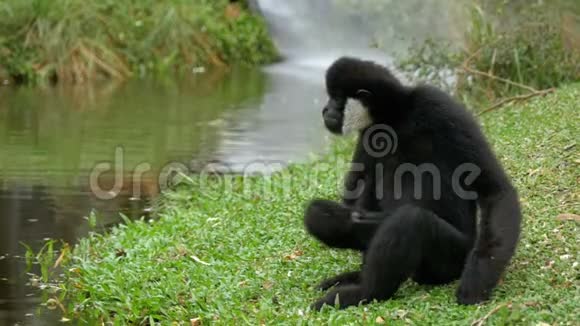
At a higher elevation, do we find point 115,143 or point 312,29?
point 312,29

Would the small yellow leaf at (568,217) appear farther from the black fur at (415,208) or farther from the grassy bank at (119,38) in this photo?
the grassy bank at (119,38)

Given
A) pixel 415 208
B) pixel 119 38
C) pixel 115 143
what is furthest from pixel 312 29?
pixel 415 208

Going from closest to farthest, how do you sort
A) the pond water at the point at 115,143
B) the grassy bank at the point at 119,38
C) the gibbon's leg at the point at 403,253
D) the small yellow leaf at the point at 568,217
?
the gibbon's leg at the point at 403,253, the small yellow leaf at the point at 568,217, the pond water at the point at 115,143, the grassy bank at the point at 119,38

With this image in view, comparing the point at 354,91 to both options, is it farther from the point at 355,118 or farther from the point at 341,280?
the point at 341,280

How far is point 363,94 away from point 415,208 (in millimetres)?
834

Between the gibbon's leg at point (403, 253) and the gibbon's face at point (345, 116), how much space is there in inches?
28.9

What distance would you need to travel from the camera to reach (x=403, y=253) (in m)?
5.19

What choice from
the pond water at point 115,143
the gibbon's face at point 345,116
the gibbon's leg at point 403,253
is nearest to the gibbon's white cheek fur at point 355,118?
the gibbon's face at point 345,116

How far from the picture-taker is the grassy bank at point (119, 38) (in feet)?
70.5

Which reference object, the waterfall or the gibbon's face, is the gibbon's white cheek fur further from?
the waterfall

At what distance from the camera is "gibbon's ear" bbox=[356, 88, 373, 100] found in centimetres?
562

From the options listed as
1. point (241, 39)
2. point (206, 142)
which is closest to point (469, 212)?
point (206, 142)

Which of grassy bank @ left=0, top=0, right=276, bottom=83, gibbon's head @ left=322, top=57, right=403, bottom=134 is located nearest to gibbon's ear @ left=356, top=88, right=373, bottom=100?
gibbon's head @ left=322, top=57, right=403, bottom=134

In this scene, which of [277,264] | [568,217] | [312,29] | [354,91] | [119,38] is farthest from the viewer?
[312,29]
